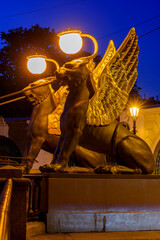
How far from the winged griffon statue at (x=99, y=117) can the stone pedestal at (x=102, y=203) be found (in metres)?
0.28

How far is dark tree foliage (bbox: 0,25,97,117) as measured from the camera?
79.2 ft

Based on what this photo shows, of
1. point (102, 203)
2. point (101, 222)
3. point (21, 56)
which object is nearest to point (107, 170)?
point (102, 203)

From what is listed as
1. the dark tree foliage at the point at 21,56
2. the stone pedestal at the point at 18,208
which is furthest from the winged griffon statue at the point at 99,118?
the dark tree foliage at the point at 21,56

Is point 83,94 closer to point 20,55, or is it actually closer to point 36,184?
point 36,184

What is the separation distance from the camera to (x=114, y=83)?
573 cm

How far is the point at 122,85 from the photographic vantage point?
19.2ft

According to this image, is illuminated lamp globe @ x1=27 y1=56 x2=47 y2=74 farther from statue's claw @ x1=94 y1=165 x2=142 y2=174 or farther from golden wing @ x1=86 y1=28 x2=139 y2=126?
statue's claw @ x1=94 y1=165 x2=142 y2=174

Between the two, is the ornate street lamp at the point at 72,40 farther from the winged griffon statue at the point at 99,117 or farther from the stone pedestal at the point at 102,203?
the stone pedestal at the point at 102,203

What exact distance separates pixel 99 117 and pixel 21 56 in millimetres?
21127

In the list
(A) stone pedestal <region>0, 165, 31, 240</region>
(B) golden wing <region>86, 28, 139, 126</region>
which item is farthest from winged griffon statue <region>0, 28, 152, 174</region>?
(A) stone pedestal <region>0, 165, 31, 240</region>

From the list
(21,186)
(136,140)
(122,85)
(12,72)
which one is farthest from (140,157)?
(12,72)

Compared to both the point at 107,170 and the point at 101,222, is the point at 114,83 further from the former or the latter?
the point at 101,222

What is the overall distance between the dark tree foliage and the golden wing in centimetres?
1765

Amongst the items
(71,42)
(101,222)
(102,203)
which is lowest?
(101,222)
